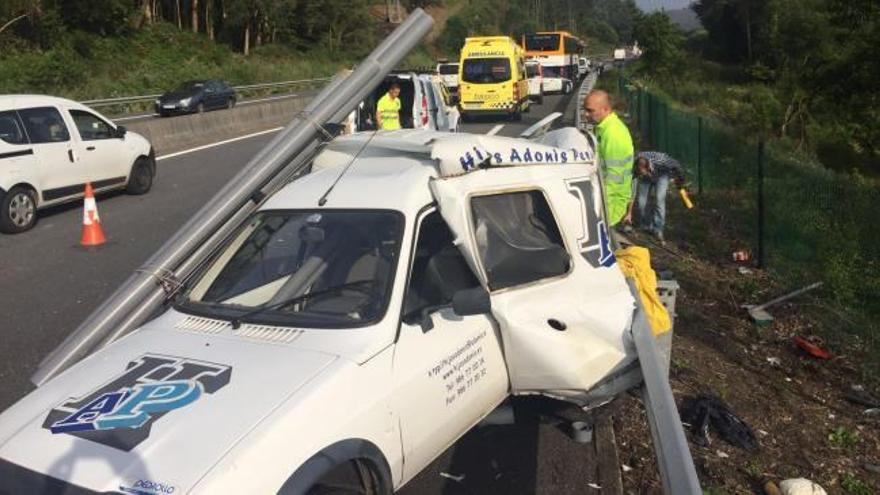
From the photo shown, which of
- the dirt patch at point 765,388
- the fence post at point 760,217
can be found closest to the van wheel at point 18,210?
the dirt patch at point 765,388

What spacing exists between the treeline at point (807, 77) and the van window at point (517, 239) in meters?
16.3

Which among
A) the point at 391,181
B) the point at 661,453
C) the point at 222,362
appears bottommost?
the point at 661,453

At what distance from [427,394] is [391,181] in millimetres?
1189

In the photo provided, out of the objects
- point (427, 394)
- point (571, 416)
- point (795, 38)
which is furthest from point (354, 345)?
point (795, 38)

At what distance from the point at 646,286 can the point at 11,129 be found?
9.73 m

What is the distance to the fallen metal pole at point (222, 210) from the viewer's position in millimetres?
4414

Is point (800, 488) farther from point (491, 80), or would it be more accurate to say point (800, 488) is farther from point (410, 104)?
point (491, 80)

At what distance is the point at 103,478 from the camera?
2.76 metres

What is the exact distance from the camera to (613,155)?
22.9 feet

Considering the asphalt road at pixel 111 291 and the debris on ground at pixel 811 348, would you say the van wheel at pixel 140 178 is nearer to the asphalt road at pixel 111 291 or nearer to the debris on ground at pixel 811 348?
the asphalt road at pixel 111 291

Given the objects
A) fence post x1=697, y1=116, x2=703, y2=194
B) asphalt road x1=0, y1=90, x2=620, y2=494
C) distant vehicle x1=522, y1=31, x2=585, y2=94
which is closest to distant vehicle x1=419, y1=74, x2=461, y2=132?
asphalt road x1=0, y1=90, x2=620, y2=494

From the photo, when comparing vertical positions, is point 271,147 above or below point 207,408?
above

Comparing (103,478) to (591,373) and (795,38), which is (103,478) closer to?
(591,373)

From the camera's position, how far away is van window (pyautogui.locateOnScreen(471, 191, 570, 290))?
4.25 meters
